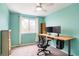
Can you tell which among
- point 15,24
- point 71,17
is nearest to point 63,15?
point 71,17

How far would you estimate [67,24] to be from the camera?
2295 millimetres

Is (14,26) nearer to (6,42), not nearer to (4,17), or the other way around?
(4,17)

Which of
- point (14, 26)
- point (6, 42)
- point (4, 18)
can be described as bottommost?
point (6, 42)

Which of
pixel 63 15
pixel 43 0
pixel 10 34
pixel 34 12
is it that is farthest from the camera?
pixel 63 15

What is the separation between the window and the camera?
1675 millimetres

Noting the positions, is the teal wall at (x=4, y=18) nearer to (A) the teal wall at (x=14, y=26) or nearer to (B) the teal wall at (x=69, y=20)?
(A) the teal wall at (x=14, y=26)

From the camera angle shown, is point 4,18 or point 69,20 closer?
point 4,18

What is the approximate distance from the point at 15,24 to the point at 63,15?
3.88 ft

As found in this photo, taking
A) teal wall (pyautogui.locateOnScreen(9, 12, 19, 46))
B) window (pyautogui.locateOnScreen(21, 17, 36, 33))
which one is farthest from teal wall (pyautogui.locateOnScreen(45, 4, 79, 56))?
teal wall (pyautogui.locateOnScreen(9, 12, 19, 46))

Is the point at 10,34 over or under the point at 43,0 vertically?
under

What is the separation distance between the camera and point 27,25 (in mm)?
1688

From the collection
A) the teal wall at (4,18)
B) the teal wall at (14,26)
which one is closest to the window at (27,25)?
the teal wall at (14,26)

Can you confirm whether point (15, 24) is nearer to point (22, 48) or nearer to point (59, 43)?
point (22, 48)

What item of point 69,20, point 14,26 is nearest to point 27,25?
point 14,26
